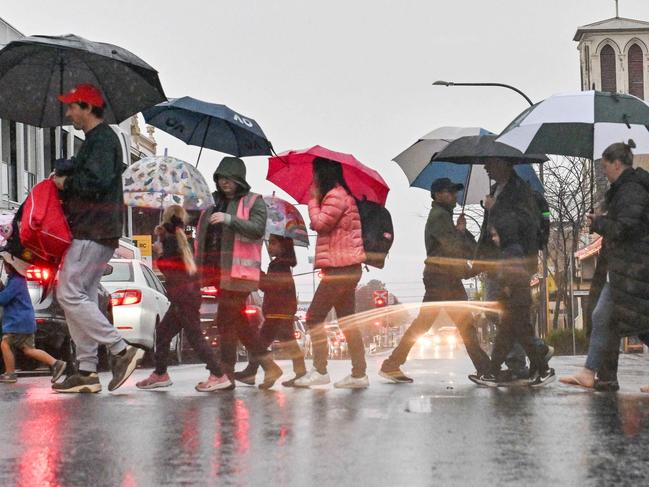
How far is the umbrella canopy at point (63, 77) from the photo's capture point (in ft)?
34.8

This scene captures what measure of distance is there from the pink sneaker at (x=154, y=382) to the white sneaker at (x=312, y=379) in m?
1.08

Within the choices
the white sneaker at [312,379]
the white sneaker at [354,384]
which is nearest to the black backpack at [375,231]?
the white sneaker at [354,384]

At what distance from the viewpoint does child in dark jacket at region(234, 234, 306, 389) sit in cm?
1197

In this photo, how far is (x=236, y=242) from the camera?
10719mm

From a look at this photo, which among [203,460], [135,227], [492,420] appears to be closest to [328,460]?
[203,460]

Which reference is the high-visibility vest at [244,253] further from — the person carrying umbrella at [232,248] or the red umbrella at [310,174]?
the red umbrella at [310,174]

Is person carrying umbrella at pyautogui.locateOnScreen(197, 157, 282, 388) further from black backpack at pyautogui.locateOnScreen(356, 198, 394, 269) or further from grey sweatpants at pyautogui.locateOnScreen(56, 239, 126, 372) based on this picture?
grey sweatpants at pyautogui.locateOnScreen(56, 239, 126, 372)

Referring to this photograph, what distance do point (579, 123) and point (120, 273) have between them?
752 cm

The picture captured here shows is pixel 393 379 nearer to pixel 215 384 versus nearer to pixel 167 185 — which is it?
pixel 215 384

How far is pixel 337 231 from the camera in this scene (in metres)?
11.2

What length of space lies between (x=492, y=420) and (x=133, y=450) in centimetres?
235

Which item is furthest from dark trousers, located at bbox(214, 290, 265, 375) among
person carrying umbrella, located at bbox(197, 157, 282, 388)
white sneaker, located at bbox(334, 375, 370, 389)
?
white sneaker, located at bbox(334, 375, 370, 389)

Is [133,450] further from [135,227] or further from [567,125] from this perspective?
[135,227]

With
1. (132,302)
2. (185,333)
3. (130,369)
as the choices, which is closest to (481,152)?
(185,333)
